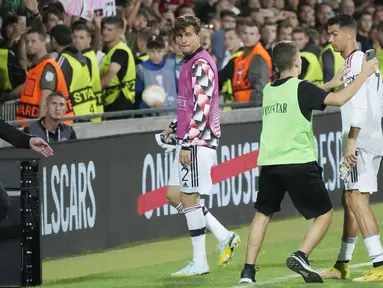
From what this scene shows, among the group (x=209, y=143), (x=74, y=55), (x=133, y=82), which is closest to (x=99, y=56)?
(x=133, y=82)

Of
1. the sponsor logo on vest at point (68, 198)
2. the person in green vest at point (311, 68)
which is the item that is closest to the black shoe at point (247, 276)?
the sponsor logo on vest at point (68, 198)

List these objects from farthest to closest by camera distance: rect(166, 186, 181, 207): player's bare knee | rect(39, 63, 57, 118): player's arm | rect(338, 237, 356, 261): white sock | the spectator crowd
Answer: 1. the spectator crowd
2. rect(39, 63, 57, 118): player's arm
3. rect(166, 186, 181, 207): player's bare knee
4. rect(338, 237, 356, 261): white sock

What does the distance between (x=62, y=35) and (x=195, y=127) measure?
3979mm

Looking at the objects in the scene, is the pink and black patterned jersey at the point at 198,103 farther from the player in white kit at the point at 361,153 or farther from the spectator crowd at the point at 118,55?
the spectator crowd at the point at 118,55

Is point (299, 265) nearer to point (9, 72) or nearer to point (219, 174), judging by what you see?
point (219, 174)

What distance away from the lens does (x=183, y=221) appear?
47.9 ft

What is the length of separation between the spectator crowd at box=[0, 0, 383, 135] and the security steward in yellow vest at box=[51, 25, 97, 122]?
11mm

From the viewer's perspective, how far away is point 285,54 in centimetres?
985

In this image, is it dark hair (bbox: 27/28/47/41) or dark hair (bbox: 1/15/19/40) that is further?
→ dark hair (bbox: 1/15/19/40)

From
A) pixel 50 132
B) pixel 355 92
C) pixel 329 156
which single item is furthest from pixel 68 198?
pixel 329 156

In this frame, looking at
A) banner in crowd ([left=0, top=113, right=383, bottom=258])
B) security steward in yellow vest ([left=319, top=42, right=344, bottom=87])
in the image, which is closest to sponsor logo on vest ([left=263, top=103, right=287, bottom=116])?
banner in crowd ([left=0, top=113, right=383, bottom=258])

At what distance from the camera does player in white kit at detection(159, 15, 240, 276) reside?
10.7 metres

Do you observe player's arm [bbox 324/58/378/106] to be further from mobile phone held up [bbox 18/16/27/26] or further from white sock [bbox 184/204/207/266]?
mobile phone held up [bbox 18/16/27/26]

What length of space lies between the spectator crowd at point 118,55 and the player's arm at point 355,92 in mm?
3972
